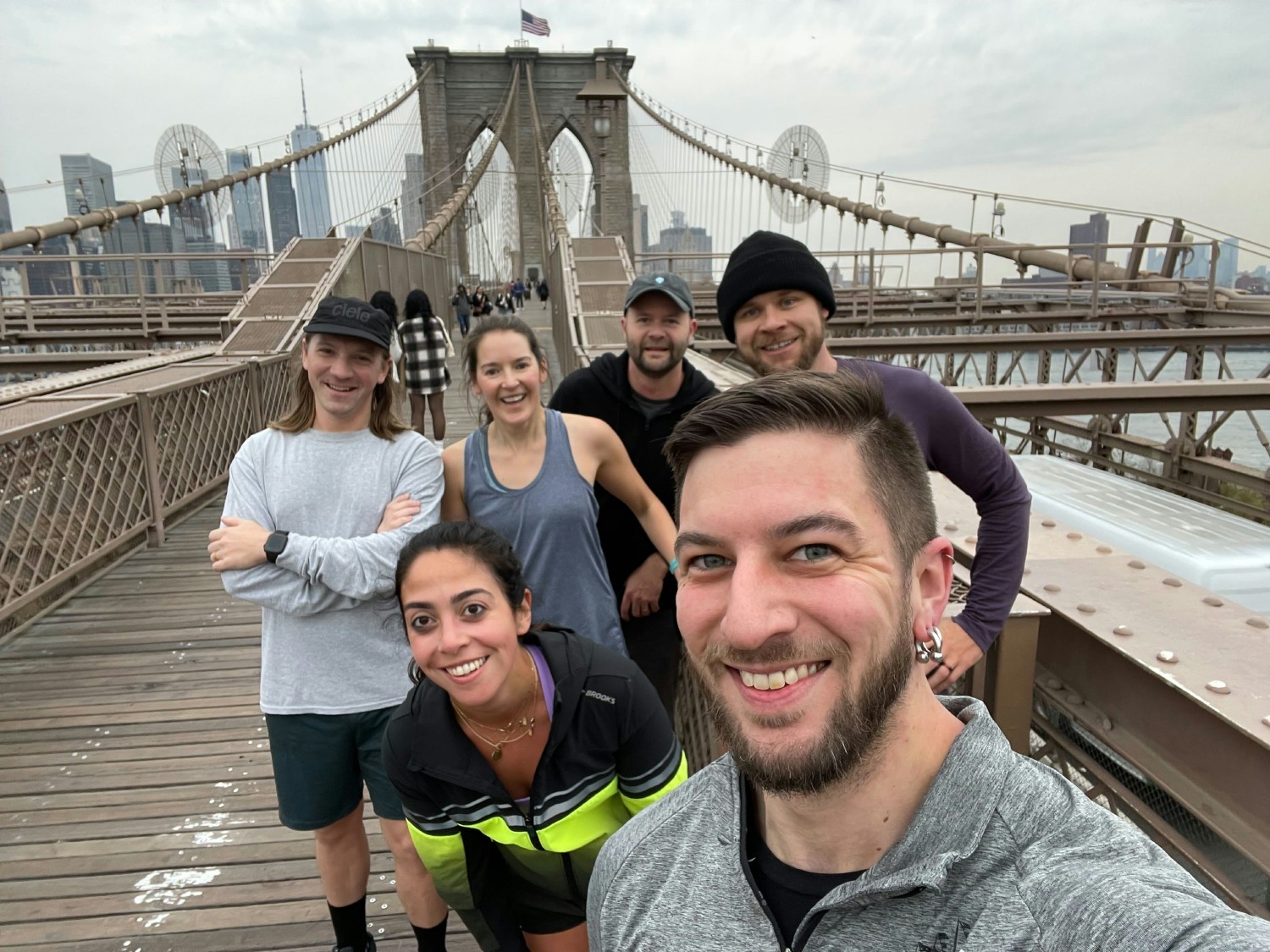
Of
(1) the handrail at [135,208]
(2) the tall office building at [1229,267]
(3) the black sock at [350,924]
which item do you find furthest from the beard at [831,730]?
(1) the handrail at [135,208]

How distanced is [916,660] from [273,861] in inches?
102

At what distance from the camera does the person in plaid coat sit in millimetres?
6637

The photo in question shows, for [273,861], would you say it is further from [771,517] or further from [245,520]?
[771,517]

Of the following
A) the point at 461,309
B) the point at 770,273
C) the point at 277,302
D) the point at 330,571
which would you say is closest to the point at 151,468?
the point at 277,302

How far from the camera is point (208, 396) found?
6305 mm

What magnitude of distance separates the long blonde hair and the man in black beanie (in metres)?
0.88

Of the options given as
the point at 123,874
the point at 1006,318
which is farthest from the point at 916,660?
the point at 1006,318

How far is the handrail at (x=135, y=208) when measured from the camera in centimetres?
1586

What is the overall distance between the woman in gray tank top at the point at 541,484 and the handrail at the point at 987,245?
1292 cm

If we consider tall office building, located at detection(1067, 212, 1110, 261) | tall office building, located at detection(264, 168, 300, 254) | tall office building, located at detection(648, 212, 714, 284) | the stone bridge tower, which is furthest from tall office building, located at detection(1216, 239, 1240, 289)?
tall office building, located at detection(264, 168, 300, 254)

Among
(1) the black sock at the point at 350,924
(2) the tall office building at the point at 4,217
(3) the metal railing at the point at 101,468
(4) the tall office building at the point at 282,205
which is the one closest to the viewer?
(1) the black sock at the point at 350,924

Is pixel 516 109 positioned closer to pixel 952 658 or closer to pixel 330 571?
pixel 330 571

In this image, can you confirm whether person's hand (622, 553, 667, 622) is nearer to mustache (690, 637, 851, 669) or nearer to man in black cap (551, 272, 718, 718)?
man in black cap (551, 272, 718, 718)

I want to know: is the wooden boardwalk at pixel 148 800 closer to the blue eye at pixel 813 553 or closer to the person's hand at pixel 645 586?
the person's hand at pixel 645 586
